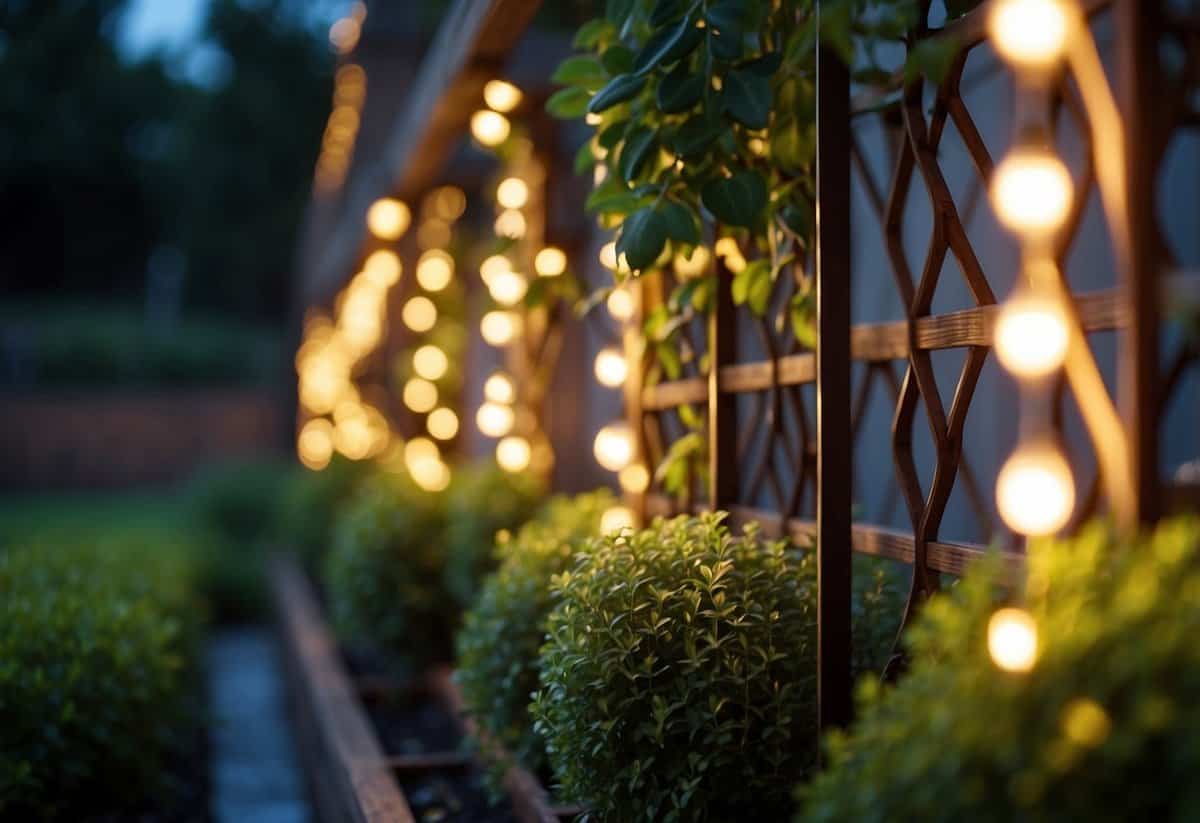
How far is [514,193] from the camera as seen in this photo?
4.86 meters

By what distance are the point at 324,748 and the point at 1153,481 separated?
316 cm

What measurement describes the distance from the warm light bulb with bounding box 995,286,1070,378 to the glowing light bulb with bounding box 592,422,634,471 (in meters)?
2.07

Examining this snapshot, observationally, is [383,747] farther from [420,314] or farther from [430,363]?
[420,314]

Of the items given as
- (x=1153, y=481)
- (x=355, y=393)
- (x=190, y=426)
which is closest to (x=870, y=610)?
(x=1153, y=481)

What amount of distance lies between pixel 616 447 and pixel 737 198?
1.35m

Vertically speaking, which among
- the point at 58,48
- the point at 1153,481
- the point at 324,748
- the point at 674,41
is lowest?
the point at 324,748

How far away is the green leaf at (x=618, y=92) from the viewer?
2340 millimetres

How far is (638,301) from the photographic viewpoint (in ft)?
11.2

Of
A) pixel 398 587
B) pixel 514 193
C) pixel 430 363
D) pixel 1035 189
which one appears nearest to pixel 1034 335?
pixel 1035 189

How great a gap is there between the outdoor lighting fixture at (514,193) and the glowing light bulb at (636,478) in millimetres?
1660

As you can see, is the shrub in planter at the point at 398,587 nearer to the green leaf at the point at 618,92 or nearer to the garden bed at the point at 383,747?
the garden bed at the point at 383,747

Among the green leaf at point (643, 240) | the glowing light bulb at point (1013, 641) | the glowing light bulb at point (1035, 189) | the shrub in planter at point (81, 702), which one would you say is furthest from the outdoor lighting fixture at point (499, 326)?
the glowing light bulb at point (1013, 641)

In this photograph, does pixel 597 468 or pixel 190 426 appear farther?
pixel 190 426

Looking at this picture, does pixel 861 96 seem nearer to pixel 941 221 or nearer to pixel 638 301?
pixel 638 301
